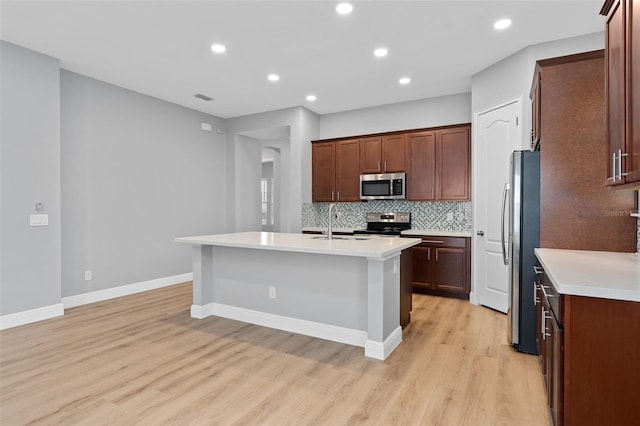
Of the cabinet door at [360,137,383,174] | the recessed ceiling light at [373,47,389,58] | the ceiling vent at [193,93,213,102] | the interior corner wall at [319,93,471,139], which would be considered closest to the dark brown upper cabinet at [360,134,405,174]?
the cabinet door at [360,137,383,174]

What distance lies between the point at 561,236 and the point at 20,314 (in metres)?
5.08

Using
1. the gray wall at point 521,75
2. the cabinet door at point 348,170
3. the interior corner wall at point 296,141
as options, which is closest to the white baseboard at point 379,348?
the gray wall at point 521,75

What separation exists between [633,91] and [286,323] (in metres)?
3.05

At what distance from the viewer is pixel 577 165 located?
8.17ft

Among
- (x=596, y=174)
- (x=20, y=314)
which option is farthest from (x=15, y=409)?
(x=596, y=174)

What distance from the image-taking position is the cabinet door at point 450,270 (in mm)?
4629

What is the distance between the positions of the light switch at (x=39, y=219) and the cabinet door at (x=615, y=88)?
5.00m

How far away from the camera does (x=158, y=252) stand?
535 centimetres

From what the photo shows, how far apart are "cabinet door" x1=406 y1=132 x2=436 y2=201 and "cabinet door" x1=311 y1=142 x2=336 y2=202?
132cm

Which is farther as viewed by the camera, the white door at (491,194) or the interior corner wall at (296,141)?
the interior corner wall at (296,141)

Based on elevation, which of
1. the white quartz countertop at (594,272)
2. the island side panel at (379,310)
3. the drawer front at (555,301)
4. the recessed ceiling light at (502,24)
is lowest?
the island side panel at (379,310)

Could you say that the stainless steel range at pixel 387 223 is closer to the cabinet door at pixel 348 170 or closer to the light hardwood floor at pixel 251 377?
the cabinet door at pixel 348 170

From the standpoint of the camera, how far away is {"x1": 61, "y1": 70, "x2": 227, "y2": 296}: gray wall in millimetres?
4363

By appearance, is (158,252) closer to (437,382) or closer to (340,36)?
(340,36)
